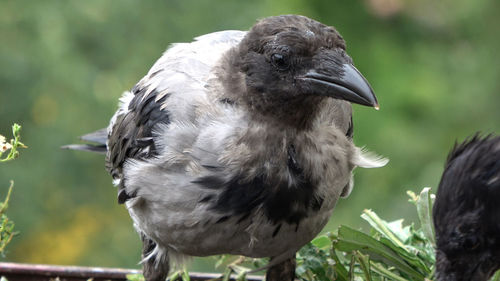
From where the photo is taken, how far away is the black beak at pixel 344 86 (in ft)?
12.2

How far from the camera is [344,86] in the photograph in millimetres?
3746

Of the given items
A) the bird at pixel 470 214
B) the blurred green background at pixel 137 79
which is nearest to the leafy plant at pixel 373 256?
the bird at pixel 470 214

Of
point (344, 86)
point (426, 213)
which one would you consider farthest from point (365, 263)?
point (344, 86)

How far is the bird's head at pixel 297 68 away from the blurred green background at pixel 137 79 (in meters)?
3.14

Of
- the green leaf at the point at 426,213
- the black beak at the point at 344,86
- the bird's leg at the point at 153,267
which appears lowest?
the bird's leg at the point at 153,267

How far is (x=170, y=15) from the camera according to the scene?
7.78 metres

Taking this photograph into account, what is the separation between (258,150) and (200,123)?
30 cm

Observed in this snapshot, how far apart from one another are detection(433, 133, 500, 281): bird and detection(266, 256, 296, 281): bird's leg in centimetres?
111

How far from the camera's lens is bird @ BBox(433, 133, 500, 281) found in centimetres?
356

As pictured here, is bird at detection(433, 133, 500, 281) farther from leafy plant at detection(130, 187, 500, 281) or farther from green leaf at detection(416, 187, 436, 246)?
green leaf at detection(416, 187, 436, 246)

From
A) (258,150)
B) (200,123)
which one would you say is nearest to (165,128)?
(200,123)

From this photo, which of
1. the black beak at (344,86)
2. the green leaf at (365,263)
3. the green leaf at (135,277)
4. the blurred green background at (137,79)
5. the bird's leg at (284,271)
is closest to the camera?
the black beak at (344,86)

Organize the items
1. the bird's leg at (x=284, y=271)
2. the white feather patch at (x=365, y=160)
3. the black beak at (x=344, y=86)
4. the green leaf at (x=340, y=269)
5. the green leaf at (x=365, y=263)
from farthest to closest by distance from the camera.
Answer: the bird's leg at (x=284, y=271) < the green leaf at (x=340, y=269) < the white feather patch at (x=365, y=160) < the green leaf at (x=365, y=263) < the black beak at (x=344, y=86)

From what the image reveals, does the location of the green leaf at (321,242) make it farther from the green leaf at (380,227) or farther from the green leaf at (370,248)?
the green leaf at (370,248)
